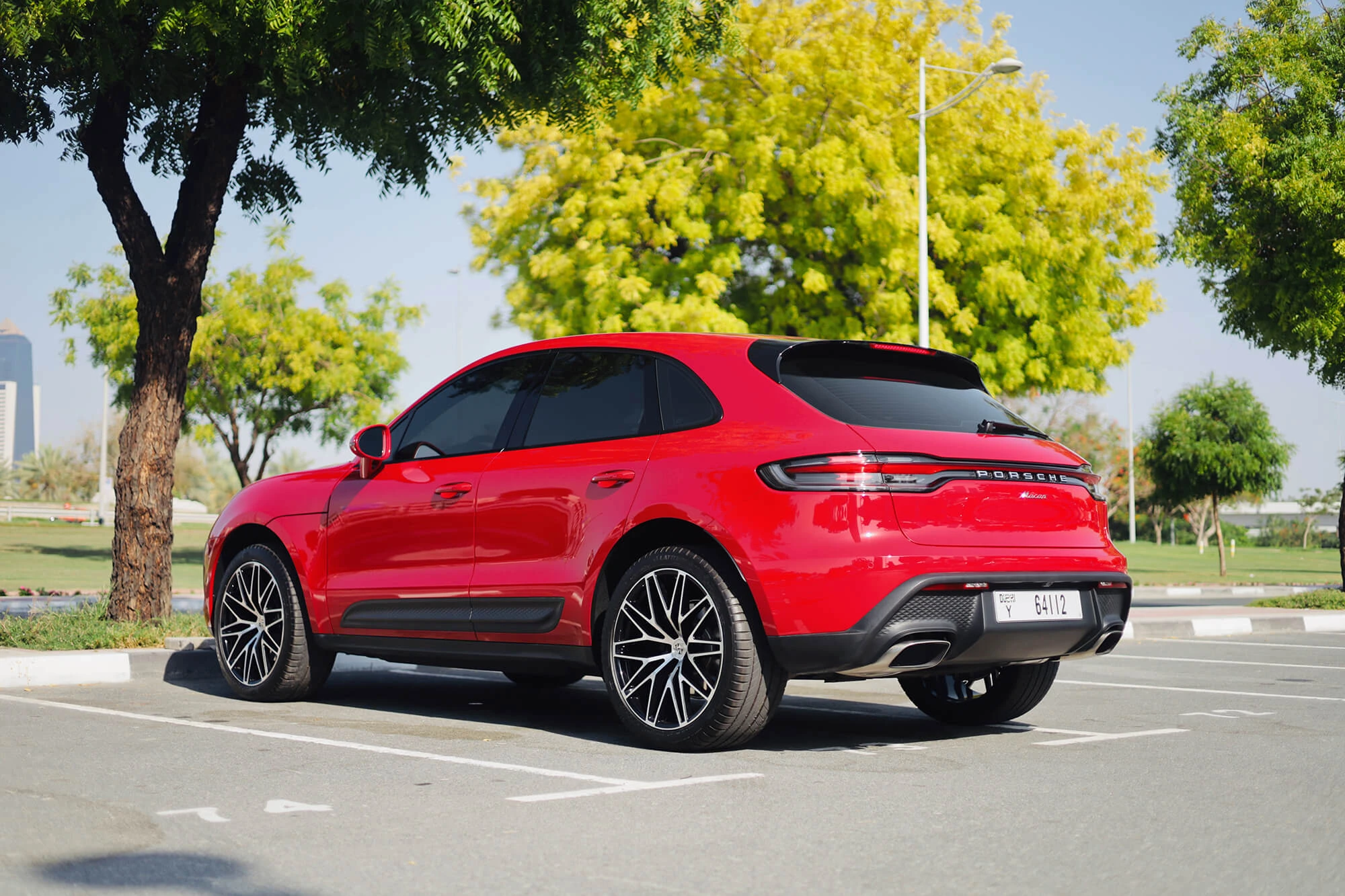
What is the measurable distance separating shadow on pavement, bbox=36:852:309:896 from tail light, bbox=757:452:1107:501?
99.4 inches

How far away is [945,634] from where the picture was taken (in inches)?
210

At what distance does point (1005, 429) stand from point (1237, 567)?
38988 millimetres

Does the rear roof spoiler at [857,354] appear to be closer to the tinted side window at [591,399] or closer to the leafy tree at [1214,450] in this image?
the tinted side window at [591,399]

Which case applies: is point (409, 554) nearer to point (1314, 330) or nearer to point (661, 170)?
point (1314, 330)

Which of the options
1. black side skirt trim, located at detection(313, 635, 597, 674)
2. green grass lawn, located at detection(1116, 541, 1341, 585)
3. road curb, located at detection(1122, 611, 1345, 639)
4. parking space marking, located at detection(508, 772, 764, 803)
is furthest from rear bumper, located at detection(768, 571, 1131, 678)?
green grass lawn, located at detection(1116, 541, 1341, 585)

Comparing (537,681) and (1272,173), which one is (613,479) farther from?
(1272,173)

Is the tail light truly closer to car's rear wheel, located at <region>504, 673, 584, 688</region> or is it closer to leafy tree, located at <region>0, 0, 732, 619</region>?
car's rear wheel, located at <region>504, 673, 584, 688</region>

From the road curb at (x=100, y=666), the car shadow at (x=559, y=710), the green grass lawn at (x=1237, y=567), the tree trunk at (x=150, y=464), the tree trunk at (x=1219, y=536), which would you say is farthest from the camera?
the tree trunk at (x=1219, y=536)

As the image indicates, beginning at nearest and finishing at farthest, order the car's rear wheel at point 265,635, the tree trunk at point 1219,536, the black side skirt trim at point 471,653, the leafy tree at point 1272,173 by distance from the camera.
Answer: the black side skirt trim at point 471,653 < the car's rear wheel at point 265,635 < the leafy tree at point 1272,173 < the tree trunk at point 1219,536

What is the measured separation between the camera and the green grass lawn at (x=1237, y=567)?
30.2m

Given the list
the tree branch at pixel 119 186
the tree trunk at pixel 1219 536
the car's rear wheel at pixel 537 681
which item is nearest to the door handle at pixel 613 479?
the car's rear wheel at pixel 537 681

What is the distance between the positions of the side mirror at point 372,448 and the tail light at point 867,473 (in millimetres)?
2485

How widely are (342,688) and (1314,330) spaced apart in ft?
46.4

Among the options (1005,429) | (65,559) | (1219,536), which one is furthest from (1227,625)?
(65,559)
